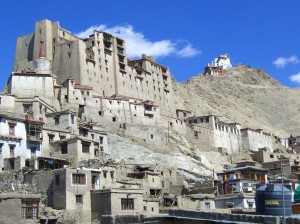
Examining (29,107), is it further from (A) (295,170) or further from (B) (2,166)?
(A) (295,170)

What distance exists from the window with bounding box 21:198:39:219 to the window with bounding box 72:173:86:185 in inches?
140

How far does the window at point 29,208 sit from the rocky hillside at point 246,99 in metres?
65.7

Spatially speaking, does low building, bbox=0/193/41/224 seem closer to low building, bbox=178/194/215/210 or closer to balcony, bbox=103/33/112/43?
low building, bbox=178/194/215/210

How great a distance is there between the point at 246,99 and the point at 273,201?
11886cm

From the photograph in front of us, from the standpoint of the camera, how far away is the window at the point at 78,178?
37.8 m

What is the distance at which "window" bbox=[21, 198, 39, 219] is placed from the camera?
34.3 m

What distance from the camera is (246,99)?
5320 inches

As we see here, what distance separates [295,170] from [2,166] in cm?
3615

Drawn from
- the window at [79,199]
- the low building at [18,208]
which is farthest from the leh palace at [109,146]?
the window at [79,199]

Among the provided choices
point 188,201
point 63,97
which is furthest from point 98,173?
point 63,97

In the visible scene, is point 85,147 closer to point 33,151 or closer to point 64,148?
point 64,148

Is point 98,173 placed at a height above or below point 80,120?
below

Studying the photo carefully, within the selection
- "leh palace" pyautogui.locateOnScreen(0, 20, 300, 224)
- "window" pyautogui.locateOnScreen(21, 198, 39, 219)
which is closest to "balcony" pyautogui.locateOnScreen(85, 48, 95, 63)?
"leh palace" pyautogui.locateOnScreen(0, 20, 300, 224)

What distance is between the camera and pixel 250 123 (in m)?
115
